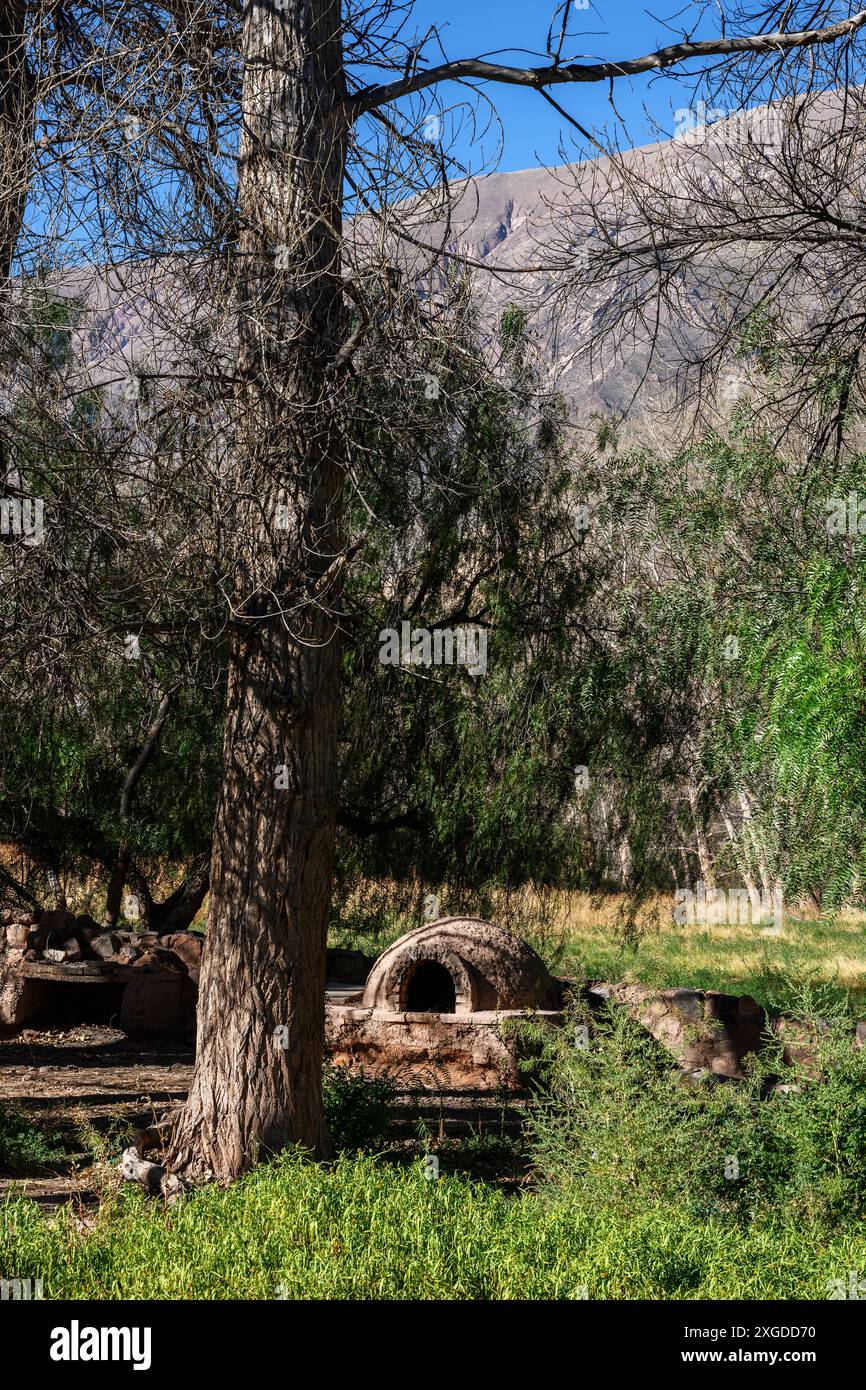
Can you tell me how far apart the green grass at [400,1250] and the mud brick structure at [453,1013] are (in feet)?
16.3

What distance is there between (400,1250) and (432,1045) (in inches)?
246

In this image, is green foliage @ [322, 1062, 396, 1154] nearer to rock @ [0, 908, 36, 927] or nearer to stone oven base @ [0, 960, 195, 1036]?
stone oven base @ [0, 960, 195, 1036]

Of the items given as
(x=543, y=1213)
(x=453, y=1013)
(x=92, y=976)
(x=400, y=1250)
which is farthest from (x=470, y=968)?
(x=400, y=1250)

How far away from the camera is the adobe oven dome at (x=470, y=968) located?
1053 centimetres

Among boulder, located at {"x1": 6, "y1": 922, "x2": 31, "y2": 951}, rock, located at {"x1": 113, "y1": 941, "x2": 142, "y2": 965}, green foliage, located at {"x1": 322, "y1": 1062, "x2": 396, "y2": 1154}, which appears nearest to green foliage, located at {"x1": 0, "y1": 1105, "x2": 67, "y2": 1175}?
green foliage, located at {"x1": 322, "y1": 1062, "x2": 396, "y2": 1154}

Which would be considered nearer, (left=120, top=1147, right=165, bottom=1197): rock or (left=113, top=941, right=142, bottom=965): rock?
(left=120, top=1147, right=165, bottom=1197): rock

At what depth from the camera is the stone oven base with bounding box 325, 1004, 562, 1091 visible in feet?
32.4

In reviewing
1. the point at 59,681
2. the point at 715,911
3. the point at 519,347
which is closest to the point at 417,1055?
the point at 59,681

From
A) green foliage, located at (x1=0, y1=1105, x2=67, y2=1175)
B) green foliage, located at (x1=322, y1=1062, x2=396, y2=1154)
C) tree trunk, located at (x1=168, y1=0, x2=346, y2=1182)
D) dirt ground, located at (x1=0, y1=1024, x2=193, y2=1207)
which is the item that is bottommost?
dirt ground, located at (x1=0, y1=1024, x2=193, y2=1207)

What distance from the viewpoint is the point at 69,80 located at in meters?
6.61

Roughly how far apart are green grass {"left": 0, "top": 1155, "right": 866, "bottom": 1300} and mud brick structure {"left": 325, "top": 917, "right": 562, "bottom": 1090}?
196 inches

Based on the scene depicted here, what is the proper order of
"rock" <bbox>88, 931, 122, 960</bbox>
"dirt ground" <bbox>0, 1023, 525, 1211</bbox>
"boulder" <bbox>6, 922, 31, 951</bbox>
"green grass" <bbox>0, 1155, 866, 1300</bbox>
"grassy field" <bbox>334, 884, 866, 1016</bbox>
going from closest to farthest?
"green grass" <bbox>0, 1155, 866, 1300</bbox>
"dirt ground" <bbox>0, 1023, 525, 1211</bbox>
"boulder" <bbox>6, 922, 31, 951</bbox>
"rock" <bbox>88, 931, 122, 960</bbox>
"grassy field" <bbox>334, 884, 866, 1016</bbox>

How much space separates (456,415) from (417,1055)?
210 inches
